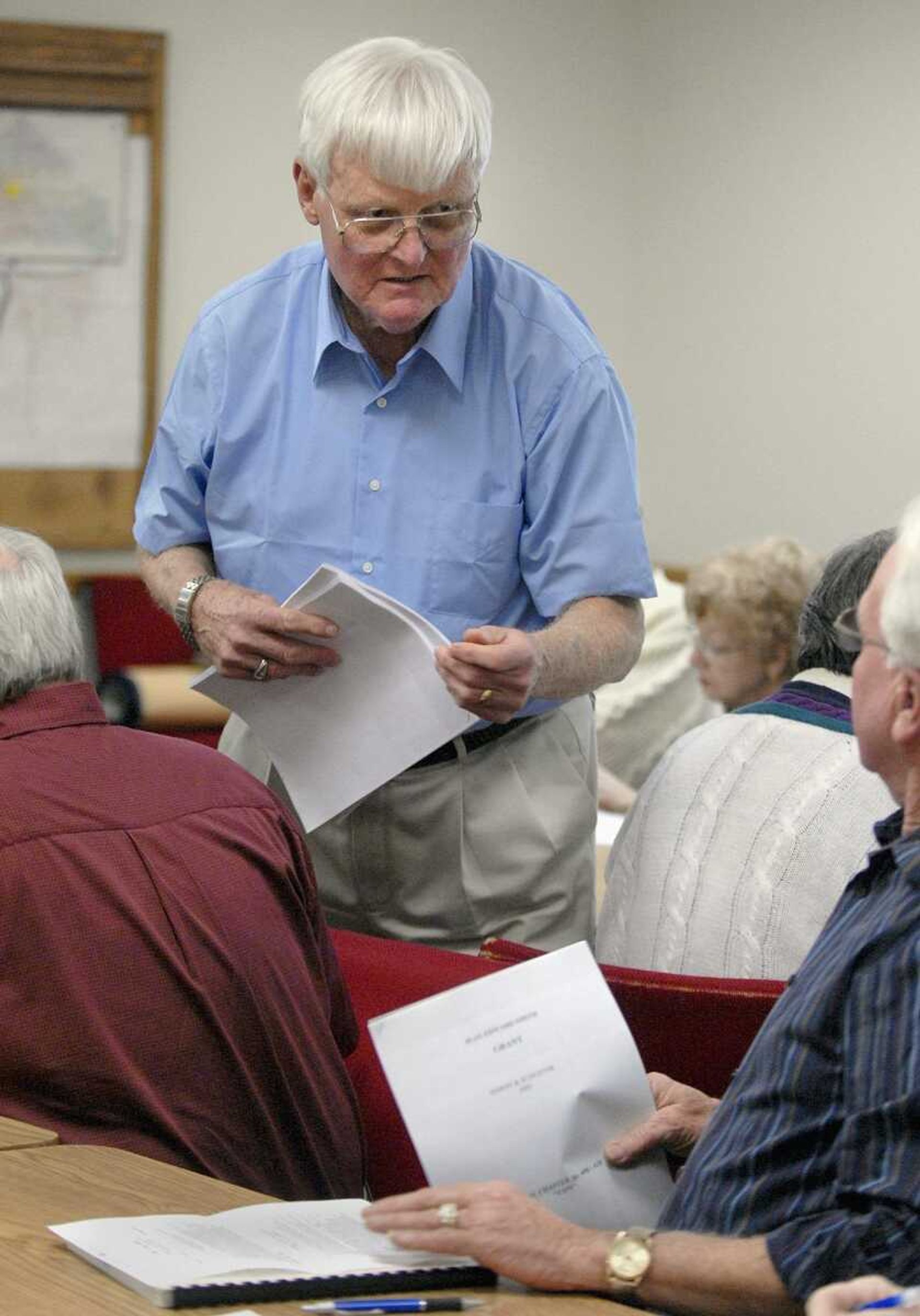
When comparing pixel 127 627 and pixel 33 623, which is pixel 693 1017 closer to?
pixel 33 623

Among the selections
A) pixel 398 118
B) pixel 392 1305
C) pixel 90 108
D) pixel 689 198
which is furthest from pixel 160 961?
pixel 689 198

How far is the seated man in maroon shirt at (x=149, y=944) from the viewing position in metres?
1.87

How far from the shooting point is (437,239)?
2.25 metres

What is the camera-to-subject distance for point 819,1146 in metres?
1.40

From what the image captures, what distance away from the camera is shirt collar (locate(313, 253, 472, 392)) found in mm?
2402

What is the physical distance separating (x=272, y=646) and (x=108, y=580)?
4349mm

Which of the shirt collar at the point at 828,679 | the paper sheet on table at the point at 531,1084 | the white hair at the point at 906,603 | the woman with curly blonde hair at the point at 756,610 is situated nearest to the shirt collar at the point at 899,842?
the white hair at the point at 906,603

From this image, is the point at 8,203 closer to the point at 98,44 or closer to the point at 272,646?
the point at 98,44

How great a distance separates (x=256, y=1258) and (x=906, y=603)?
71 centimetres

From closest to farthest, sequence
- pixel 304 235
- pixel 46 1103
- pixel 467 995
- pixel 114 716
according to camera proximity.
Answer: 1. pixel 467 995
2. pixel 46 1103
3. pixel 114 716
4. pixel 304 235

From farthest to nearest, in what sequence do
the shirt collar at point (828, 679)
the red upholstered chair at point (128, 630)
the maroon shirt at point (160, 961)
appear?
the red upholstered chair at point (128, 630) → the shirt collar at point (828, 679) → the maroon shirt at point (160, 961)

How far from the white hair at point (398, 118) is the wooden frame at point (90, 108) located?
13.6 ft

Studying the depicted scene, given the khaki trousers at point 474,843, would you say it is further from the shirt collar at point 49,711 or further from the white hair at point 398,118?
the white hair at point 398,118

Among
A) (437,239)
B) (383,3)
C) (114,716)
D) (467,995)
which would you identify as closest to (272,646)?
(437,239)
